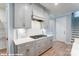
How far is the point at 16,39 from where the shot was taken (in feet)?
4.60

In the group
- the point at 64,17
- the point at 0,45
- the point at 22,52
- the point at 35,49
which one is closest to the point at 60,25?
the point at 64,17

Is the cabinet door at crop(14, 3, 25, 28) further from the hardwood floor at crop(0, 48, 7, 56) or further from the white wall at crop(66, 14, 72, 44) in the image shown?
the white wall at crop(66, 14, 72, 44)

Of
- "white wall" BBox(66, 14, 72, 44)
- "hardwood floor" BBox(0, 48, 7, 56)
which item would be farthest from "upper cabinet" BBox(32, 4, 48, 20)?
"hardwood floor" BBox(0, 48, 7, 56)

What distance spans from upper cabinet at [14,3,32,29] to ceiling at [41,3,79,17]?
0.27 meters

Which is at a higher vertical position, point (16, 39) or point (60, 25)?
point (60, 25)

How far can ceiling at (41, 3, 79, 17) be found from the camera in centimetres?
129

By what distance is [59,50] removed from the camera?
1.38 m

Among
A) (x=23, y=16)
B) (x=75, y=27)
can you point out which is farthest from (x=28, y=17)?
(x=75, y=27)

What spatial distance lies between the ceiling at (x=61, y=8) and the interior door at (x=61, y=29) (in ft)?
0.33

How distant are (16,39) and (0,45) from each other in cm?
25

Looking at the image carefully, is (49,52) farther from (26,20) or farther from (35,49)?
(26,20)

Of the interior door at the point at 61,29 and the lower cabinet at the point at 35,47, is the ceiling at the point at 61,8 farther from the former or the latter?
the lower cabinet at the point at 35,47

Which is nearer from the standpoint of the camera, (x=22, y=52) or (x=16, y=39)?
(x=22, y=52)

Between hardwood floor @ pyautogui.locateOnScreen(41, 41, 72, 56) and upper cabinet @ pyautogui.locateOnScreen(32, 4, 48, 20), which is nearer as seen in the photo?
hardwood floor @ pyautogui.locateOnScreen(41, 41, 72, 56)
